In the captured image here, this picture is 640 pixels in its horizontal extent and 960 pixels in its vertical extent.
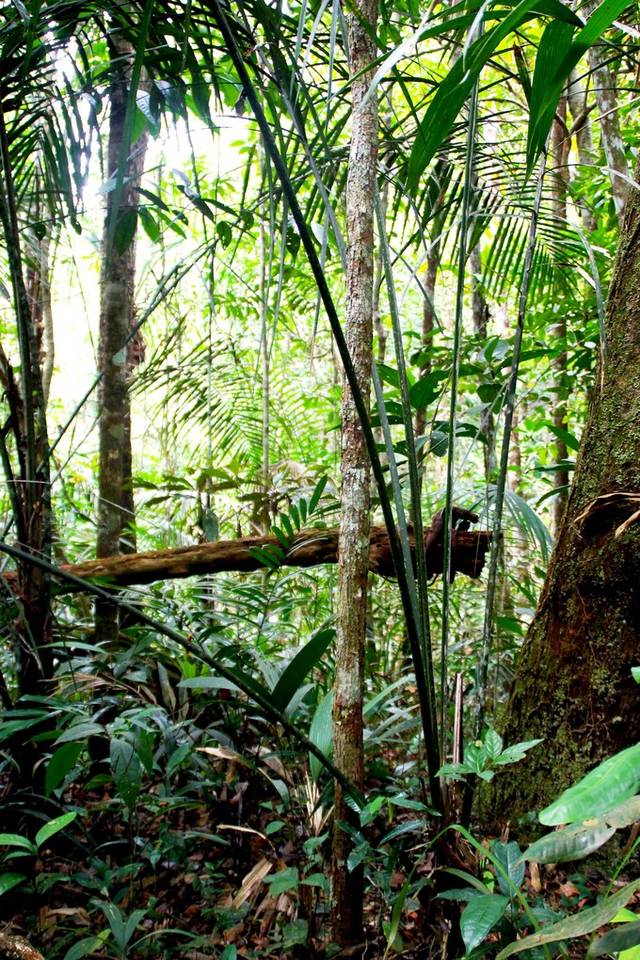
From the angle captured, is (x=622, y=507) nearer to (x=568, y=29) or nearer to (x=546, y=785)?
(x=546, y=785)

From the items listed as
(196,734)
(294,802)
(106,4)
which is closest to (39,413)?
(106,4)

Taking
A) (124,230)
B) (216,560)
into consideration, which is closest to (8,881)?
(216,560)

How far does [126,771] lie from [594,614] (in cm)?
100

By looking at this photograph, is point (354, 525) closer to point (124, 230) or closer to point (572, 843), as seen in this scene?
point (572, 843)

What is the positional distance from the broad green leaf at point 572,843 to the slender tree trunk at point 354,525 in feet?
1.82

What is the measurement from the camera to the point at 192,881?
1498 mm

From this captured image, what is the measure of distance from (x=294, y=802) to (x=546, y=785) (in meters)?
0.57

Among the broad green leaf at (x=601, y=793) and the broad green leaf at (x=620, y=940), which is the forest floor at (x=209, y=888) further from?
the broad green leaf at (x=601, y=793)

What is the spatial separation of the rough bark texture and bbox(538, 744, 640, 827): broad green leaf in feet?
2.99

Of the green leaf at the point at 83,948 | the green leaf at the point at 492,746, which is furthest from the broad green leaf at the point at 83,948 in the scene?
the green leaf at the point at 492,746

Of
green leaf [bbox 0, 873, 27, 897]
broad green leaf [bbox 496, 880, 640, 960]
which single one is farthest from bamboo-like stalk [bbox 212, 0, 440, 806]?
green leaf [bbox 0, 873, 27, 897]

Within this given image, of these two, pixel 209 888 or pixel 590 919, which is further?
pixel 209 888

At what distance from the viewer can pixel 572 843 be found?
0.60m

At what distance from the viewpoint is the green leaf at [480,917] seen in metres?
0.77
